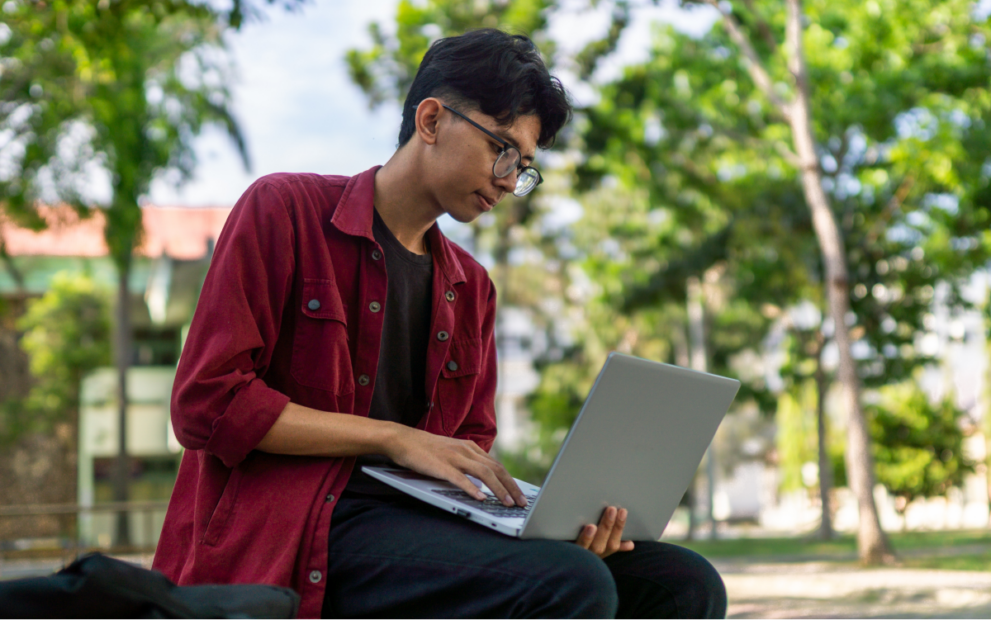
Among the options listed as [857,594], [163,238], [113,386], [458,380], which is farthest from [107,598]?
[163,238]

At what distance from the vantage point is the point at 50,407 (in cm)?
2406

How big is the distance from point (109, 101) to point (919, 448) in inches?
684

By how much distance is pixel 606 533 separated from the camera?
1.88m

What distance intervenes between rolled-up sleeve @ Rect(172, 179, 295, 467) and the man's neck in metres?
0.33

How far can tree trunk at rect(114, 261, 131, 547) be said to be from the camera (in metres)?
19.5

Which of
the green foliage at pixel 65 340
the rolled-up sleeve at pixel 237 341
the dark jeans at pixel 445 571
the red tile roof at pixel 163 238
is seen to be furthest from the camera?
the green foliage at pixel 65 340

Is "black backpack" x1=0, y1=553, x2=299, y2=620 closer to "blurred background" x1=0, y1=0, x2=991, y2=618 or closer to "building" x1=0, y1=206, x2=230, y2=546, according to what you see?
"blurred background" x1=0, y1=0, x2=991, y2=618

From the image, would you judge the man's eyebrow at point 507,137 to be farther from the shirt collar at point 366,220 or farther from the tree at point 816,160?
the tree at point 816,160

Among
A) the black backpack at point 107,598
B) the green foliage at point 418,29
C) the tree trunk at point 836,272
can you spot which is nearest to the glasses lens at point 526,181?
the black backpack at point 107,598

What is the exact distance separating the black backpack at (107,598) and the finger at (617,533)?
2.56 feet

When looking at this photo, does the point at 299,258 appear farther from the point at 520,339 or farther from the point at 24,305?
the point at 520,339

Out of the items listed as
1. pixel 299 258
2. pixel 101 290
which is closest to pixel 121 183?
pixel 101 290

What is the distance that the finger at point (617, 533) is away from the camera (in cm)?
189

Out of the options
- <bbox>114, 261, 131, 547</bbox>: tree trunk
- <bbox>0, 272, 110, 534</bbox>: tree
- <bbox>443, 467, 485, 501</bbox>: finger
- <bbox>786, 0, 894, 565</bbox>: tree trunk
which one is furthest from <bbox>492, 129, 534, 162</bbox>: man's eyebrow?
<bbox>0, 272, 110, 534</bbox>: tree
